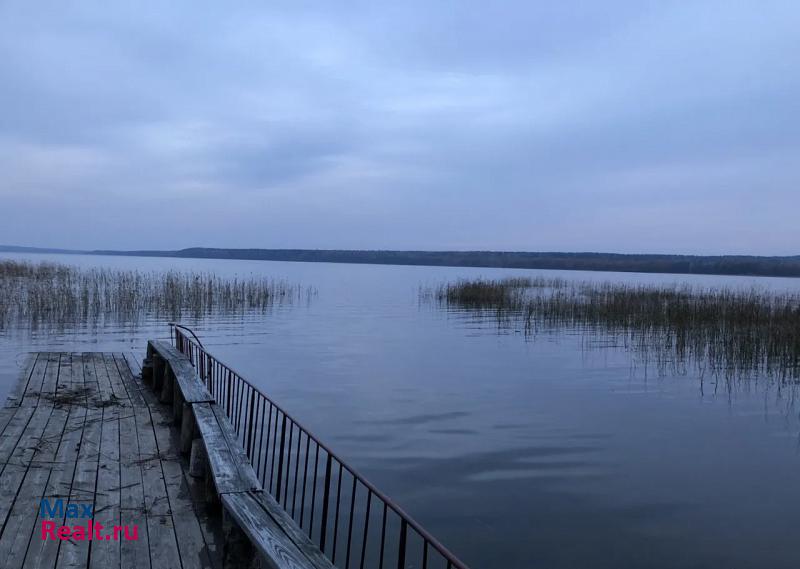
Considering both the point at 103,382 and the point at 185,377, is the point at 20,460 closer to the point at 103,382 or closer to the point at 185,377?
the point at 185,377

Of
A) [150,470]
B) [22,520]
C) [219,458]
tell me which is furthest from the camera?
[150,470]

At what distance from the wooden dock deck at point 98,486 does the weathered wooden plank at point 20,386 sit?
0.10 ft

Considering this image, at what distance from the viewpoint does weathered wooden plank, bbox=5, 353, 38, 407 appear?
23.0 ft

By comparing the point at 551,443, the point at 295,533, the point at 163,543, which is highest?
the point at 295,533

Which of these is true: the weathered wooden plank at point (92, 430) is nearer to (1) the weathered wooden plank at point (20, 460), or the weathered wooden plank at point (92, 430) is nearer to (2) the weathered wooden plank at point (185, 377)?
(1) the weathered wooden plank at point (20, 460)

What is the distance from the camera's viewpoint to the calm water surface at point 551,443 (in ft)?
18.9

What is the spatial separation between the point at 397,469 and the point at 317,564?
4.63 metres

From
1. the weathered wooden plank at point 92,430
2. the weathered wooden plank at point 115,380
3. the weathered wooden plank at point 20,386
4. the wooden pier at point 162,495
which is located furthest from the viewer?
the weathered wooden plank at point 115,380

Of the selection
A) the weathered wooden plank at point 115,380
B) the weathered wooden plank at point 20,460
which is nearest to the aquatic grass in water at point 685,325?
the weathered wooden plank at point 115,380

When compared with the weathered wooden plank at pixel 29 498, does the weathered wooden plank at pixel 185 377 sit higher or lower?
higher

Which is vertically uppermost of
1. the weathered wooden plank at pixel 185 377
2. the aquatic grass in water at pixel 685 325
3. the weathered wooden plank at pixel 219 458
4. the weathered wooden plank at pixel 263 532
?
the weathered wooden plank at pixel 185 377

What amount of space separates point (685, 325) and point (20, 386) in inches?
704

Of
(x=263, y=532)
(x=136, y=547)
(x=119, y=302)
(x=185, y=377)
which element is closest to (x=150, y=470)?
(x=136, y=547)

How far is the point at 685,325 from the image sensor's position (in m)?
Answer: 19.2
